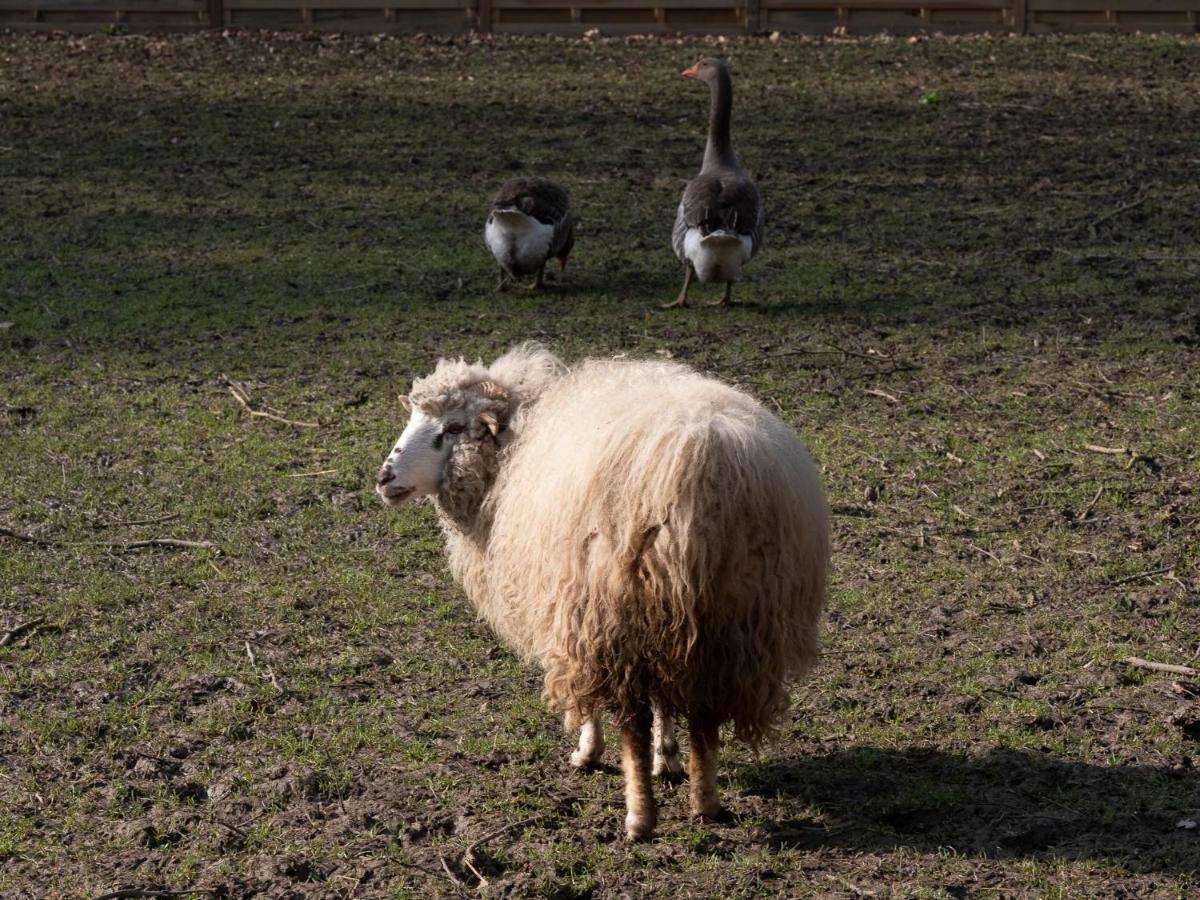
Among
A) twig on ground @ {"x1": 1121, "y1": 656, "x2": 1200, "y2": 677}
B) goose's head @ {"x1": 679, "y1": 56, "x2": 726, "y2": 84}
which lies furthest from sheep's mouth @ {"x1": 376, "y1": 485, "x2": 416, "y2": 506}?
goose's head @ {"x1": 679, "y1": 56, "x2": 726, "y2": 84}

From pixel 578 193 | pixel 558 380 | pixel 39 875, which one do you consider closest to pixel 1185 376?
pixel 558 380

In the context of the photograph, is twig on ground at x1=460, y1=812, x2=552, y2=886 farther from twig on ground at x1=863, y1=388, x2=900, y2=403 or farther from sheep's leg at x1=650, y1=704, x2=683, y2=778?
twig on ground at x1=863, y1=388, x2=900, y2=403

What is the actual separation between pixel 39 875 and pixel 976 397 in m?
5.55

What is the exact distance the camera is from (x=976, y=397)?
26.1ft

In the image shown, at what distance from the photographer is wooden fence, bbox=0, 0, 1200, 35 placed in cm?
1752

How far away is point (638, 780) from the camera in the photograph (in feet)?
13.4

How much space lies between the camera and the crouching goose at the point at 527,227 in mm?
9836

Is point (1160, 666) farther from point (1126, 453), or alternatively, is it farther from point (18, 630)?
point (18, 630)

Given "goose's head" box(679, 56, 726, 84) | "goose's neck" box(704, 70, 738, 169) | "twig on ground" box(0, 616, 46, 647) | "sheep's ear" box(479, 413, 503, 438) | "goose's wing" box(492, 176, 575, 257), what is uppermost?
"goose's head" box(679, 56, 726, 84)

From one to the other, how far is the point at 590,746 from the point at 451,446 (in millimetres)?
1037

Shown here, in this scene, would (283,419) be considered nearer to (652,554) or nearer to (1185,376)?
(652,554)

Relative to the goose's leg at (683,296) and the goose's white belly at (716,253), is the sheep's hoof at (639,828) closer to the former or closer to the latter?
the goose's white belly at (716,253)

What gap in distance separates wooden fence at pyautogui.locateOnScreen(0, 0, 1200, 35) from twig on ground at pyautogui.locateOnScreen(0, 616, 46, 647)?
13647mm

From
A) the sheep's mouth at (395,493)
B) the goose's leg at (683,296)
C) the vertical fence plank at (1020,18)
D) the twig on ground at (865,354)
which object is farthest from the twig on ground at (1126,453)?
the vertical fence plank at (1020,18)
